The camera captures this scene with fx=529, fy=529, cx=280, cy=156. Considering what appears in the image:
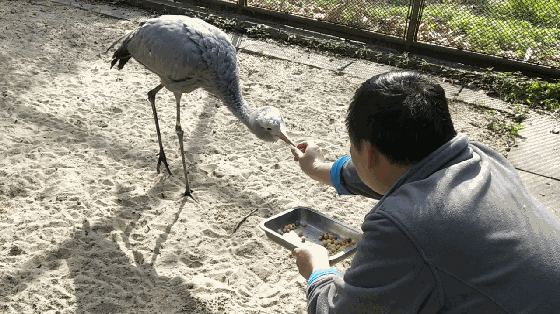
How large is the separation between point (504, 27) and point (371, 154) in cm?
659

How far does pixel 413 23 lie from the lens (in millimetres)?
7352

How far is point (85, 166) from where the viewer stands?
457 centimetres

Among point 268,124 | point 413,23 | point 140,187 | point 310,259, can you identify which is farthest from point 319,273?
point 413,23

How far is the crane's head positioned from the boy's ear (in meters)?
2.20

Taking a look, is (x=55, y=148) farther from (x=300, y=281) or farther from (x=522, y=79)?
(x=522, y=79)

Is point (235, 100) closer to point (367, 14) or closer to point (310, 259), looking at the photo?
point (310, 259)

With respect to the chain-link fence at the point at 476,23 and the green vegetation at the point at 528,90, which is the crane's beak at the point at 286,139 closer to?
the green vegetation at the point at 528,90

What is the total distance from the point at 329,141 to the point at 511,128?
2.03 meters

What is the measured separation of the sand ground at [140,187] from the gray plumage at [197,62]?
537mm

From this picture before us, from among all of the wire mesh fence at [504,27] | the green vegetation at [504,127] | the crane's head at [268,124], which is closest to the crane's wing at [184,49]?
the crane's head at [268,124]

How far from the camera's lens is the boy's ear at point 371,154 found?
1664 millimetres

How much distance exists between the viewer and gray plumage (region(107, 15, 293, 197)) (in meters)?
4.11

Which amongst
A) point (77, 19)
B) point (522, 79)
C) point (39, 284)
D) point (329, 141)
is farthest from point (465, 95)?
point (77, 19)

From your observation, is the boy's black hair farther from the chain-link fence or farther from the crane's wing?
the chain-link fence
